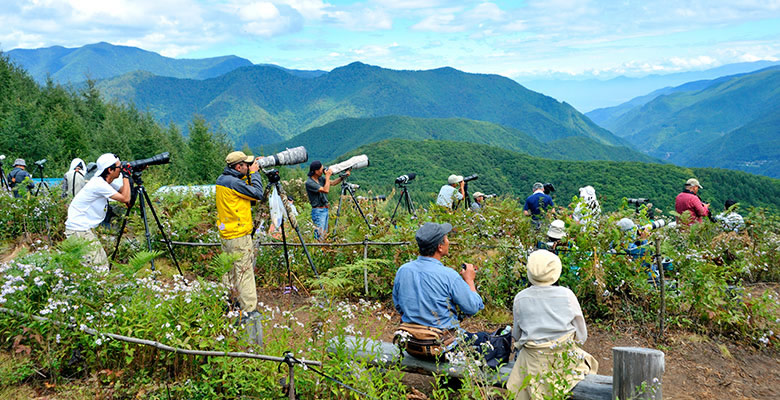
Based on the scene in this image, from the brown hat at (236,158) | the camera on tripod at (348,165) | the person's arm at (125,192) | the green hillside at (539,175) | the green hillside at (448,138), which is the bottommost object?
the green hillside at (539,175)

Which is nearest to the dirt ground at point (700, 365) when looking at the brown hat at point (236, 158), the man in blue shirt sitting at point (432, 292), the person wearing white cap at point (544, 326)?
the man in blue shirt sitting at point (432, 292)

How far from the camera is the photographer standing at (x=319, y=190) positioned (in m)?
7.51

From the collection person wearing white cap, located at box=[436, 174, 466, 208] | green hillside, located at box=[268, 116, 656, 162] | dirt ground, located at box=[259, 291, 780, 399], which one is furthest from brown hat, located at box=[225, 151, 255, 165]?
green hillside, located at box=[268, 116, 656, 162]

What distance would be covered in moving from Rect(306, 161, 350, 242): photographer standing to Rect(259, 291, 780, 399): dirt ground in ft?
9.18

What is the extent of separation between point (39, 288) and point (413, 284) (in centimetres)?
293

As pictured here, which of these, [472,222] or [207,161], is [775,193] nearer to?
[207,161]

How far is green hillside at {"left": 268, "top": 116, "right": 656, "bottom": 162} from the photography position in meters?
168

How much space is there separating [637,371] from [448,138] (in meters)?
167

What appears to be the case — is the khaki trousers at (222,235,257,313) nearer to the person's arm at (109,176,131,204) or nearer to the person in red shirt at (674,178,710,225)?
the person's arm at (109,176,131,204)

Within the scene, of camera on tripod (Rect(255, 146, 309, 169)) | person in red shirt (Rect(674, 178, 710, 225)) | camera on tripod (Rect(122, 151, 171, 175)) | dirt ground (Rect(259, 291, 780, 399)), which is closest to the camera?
dirt ground (Rect(259, 291, 780, 399))

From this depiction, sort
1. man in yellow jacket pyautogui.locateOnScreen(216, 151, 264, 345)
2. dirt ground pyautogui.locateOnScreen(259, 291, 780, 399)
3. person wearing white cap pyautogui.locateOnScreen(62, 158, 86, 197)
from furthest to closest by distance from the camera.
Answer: person wearing white cap pyautogui.locateOnScreen(62, 158, 86, 197)
man in yellow jacket pyautogui.locateOnScreen(216, 151, 264, 345)
dirt ground pyautogui.locateOnScreen(259, 291, 780, 399)

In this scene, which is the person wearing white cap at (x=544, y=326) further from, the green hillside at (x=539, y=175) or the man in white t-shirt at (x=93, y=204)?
the green hillside at (x=539, y=175)

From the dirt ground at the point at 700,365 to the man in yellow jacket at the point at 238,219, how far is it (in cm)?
Answer: 65

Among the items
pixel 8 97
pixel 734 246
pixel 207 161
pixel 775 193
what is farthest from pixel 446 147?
pixel 734 246
